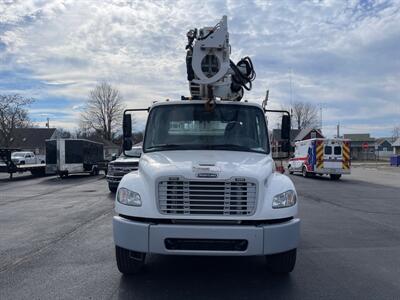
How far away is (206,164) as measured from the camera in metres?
5.34

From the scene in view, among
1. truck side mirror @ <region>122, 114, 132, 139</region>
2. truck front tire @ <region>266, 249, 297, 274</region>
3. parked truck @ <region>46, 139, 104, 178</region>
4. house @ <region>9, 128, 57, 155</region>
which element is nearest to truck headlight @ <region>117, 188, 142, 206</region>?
truck front tire @ <region>266, 249, 297, 274</region>

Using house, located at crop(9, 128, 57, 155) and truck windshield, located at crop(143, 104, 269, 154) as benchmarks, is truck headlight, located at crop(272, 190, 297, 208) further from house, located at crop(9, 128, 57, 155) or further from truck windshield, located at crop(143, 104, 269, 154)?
house, located at crop(9, 128, 57, 155)

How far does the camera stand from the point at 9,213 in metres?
11.8

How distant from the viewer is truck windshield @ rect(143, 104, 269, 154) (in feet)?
20.7

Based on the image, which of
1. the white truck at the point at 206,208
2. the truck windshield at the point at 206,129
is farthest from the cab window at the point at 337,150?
the white truck at the point at 206,208

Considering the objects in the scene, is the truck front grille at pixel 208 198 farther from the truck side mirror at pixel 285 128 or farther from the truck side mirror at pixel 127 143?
the truck side mirror at pixel 127 143

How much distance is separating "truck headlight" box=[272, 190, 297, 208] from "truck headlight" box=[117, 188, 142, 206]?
5.46 feet

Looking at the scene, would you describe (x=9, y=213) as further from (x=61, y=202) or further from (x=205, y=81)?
(x=205, y=81)

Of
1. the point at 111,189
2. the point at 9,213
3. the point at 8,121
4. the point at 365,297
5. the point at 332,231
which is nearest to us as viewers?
the point at 365,297

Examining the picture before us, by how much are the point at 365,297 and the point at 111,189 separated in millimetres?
13528

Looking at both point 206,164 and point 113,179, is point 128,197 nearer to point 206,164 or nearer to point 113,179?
point 206,164

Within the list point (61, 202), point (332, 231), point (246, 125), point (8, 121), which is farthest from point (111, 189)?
point (8, 121)

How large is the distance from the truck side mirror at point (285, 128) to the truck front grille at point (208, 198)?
2457mm

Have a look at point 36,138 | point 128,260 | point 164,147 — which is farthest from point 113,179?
point 36,138
